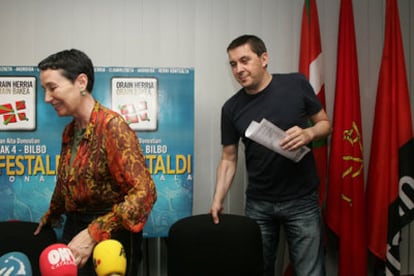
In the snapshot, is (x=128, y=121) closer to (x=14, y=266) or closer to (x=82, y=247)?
(x=82, y=247)

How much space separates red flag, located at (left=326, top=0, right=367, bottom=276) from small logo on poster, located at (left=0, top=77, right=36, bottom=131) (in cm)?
183

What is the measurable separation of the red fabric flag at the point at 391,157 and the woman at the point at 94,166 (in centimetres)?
157

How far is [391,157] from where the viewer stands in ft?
6.93

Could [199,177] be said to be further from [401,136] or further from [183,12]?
[401,136]

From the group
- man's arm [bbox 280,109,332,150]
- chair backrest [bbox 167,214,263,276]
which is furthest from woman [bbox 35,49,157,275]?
man's arm [bbox 280,109,332,150]

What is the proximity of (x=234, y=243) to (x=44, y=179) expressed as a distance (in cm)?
119

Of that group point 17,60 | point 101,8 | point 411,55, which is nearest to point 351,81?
point 411,55

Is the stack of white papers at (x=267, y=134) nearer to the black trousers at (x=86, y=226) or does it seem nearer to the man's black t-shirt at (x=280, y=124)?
the man's black t-shirt at (x=280, y=124)

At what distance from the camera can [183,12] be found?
2299 millimetres

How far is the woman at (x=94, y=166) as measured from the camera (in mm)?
1049

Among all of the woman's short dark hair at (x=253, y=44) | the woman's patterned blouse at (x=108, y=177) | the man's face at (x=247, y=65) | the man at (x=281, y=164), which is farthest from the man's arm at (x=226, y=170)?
the woman's patterned blouse at (x=108, y=177)

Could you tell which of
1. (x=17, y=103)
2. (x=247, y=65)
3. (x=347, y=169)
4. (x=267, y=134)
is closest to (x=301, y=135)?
(x=267, y=134)

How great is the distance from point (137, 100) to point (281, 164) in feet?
3.02

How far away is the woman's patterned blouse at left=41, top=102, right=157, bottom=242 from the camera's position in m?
1.04
